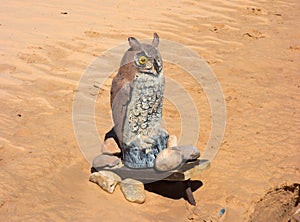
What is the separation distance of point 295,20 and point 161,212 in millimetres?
7731

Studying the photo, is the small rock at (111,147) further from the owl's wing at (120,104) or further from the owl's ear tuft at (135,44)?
the owl's ear tuft at (135,44)

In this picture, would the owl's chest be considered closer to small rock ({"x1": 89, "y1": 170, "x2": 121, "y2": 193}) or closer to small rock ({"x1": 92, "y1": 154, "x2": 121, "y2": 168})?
small rock ({"x1": 92, "y1": 154, "x2": 121, "y2": 168})

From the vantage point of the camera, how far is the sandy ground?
3168mm

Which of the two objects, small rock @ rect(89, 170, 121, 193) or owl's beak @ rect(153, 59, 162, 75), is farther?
small rock @ rect(89, 170, 121, 193)

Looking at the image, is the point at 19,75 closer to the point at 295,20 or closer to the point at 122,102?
the point at 122,102

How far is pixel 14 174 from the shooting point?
3275 millimetres

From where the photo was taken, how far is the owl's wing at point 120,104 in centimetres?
309

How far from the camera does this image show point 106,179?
324 cm

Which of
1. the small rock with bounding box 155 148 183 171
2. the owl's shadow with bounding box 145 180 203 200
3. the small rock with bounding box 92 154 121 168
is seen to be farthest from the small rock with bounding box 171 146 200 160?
the small rock with bounding box 92 154 121 168

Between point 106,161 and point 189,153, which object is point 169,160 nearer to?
point 189,153

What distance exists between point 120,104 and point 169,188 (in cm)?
91

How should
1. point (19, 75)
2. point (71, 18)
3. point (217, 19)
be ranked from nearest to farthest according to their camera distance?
point (19, 75), point (71, 18), point (217, 19)

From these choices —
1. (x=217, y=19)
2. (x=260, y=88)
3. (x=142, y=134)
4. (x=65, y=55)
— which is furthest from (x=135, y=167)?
(x=217, y=19)

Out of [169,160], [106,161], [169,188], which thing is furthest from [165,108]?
[169,160]
